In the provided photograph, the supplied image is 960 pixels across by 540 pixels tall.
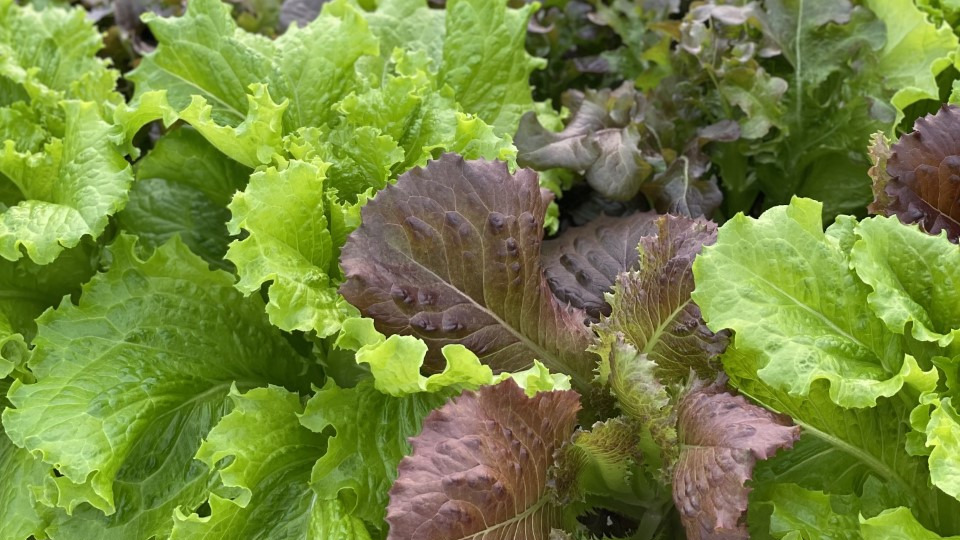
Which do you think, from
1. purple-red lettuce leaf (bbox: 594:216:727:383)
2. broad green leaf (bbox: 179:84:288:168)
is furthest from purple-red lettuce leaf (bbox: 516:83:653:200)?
broad green leaf (bbox: 179:84:288:168)

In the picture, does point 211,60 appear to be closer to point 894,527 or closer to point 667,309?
point 667,309

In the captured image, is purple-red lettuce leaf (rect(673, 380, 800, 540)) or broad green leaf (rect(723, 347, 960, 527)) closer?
purple-red lettuce leaf (rect(673, 380, 800, 540))

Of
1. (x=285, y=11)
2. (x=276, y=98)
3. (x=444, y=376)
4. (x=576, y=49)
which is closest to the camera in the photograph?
(x=444, y=376)

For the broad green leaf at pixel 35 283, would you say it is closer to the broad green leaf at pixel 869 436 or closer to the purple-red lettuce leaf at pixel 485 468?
the purple-red lettuce leaf at pixel 485 468

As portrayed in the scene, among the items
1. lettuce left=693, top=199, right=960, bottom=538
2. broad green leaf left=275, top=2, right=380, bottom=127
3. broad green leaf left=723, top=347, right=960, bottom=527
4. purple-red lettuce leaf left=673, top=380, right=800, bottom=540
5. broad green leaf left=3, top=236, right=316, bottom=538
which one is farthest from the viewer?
broad green leaf left=275, top=2, right=380, bottom=127

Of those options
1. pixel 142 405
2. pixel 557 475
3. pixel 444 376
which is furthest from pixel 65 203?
pixel 557 475

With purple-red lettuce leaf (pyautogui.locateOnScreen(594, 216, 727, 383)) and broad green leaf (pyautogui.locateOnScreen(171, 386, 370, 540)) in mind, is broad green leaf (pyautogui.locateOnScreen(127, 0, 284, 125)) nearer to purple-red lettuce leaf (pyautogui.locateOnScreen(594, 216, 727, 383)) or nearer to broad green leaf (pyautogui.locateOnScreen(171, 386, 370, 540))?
broad green leaf (pyautogui.locateOnScreen(171, 386, 370, 540))

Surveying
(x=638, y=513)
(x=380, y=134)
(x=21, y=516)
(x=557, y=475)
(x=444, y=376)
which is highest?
(x=380, y=134)

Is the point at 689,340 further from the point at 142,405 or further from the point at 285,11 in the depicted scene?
the point at 285,11
